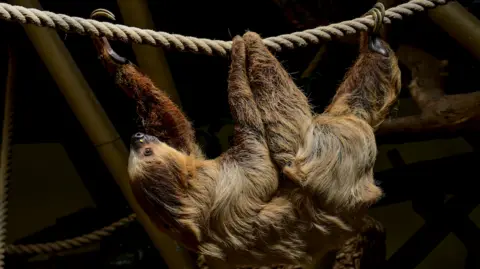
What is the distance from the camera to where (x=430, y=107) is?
2496 mm

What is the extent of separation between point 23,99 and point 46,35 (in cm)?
120

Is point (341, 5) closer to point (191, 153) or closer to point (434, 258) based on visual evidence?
point (191, 153)

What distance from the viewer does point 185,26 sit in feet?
11.5

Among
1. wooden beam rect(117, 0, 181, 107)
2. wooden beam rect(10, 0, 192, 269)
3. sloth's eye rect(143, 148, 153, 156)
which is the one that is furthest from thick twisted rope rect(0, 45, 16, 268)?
sloth's eye rect(143, 148, 153, 156)

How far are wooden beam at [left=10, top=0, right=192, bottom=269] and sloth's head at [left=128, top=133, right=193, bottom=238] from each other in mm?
814

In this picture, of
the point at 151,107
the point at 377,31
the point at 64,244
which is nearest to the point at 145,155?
the point at 151,107

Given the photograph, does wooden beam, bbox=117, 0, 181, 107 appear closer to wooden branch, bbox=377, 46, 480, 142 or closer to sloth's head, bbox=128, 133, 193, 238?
sloth's head, bbox=128, 133, 193, 238

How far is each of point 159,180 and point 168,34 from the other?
0.46 meters

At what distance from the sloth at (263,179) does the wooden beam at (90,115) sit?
2.18 feet

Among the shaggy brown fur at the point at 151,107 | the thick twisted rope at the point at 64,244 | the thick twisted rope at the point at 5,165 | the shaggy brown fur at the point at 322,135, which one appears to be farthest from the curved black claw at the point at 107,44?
the thick twisted rope at the point at 64,244

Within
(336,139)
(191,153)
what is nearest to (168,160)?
(191,153)

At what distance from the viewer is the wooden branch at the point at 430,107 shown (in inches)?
93.9

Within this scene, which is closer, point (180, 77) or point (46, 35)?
point (46, 35)

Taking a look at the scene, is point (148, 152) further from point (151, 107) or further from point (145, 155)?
point (151, 107)
